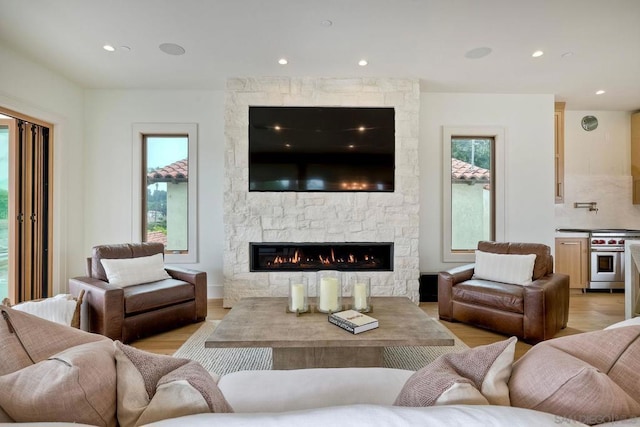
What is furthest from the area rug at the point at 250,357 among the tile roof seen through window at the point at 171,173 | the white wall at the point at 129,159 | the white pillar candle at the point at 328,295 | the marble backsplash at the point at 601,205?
the marble backsplash at the point at 601,205

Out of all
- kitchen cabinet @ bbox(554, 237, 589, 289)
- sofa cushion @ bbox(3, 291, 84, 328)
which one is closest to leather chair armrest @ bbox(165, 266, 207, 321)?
sofa cushion @ bbox(3, 291, 84, 328)

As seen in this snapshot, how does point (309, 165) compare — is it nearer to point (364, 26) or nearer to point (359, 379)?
point (364, 26)

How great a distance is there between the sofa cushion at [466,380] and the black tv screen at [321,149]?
2945 mm

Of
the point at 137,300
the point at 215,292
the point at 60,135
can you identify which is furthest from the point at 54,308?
the point at 60,135

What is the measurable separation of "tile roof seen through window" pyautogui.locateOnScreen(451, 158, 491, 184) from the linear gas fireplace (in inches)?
60.4

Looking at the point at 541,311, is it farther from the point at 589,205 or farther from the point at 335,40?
the point at 589,205

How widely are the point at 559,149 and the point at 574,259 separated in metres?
1.63

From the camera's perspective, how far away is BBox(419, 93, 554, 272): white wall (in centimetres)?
412

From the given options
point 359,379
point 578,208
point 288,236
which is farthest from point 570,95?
point 359,379

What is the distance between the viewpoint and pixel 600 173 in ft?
16.1

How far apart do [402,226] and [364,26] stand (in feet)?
7.19

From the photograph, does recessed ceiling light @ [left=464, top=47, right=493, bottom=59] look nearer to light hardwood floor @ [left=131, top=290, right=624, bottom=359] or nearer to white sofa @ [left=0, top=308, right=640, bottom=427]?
light hardwood floor @ [left=131, top=290, right=624, bottom=359]

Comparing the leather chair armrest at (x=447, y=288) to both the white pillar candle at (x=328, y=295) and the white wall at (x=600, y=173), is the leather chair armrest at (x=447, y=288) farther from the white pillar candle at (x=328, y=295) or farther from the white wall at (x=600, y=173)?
the white wall at (x=600, y=173)

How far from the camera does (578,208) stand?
4891 millimetres
